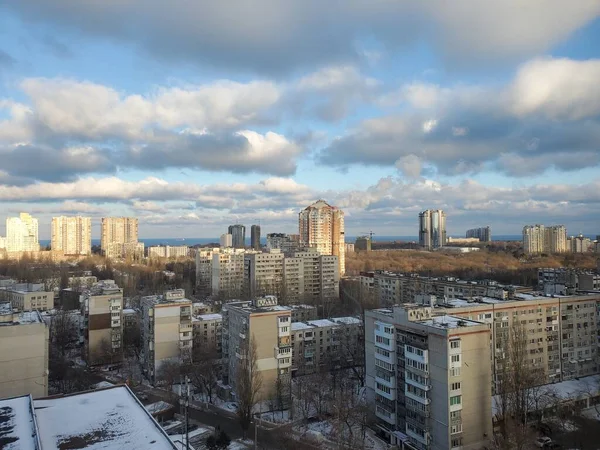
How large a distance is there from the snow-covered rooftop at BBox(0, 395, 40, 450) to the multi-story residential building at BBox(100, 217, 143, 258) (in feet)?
179

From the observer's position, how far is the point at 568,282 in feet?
65.9

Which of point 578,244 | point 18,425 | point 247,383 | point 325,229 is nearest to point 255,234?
point 325,229

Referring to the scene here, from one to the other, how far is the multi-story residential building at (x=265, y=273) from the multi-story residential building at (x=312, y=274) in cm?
58

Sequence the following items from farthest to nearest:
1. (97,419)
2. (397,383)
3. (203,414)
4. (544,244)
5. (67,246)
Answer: (67,246) → (544,244) → (203,414) → (397,383) → (97,419)

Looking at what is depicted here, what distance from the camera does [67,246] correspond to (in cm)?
6000

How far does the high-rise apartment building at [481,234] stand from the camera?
314 feet

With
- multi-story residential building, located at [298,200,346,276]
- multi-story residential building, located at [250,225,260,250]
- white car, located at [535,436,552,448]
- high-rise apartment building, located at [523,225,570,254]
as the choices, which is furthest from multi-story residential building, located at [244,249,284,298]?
high-rise apartment building, located at [523,225,570,254]

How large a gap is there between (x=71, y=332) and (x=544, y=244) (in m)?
53.8

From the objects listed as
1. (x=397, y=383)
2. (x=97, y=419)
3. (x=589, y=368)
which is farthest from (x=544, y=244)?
(x=97, y=419)

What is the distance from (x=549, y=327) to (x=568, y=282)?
27.4ft

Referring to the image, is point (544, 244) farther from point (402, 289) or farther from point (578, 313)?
point (578, 313)

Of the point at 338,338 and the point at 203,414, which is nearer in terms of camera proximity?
the point at 203,414

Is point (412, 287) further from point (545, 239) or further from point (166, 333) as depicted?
point (545, 239)

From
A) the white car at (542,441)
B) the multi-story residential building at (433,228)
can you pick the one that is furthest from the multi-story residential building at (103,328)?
the multi-story residential building at (433,228)
